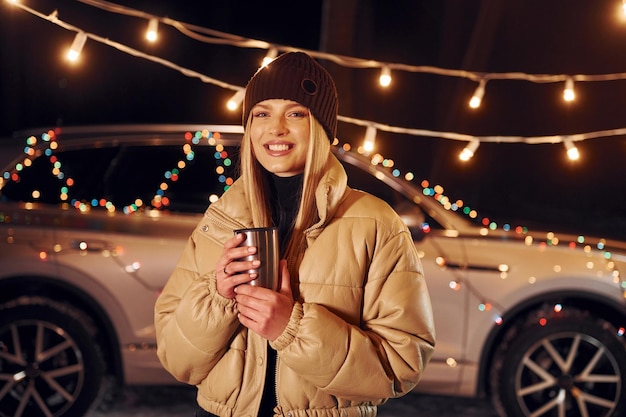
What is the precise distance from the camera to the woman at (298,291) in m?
1.73

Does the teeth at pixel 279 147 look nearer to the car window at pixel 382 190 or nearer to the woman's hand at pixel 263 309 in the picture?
the woman's hand at pixel 263 309

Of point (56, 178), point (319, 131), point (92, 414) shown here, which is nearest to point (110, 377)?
point (92, 414)

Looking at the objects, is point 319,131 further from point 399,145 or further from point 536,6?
point 536,6

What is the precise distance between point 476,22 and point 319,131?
935 centimetres

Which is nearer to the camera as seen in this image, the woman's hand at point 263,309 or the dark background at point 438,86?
the woman's hand at point 263,309

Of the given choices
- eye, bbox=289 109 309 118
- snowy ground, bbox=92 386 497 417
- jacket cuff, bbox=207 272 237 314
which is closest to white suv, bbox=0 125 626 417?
snowy ground, bbox=92 386 497 417

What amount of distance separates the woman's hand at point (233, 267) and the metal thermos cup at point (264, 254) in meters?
0.01

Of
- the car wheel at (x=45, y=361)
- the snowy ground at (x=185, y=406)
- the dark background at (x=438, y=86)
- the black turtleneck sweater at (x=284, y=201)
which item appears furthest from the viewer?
the dark background at (x=438, y=86)

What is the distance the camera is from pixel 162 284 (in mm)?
4227

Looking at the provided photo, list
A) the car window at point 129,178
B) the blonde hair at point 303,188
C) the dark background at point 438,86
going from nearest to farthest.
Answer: the blonde hair at point 303,188
the car window at point 129,178
the dark background at point 438,86

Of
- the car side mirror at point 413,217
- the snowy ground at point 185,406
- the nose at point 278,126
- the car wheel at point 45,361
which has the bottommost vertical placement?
the snowy ground at point 185,406

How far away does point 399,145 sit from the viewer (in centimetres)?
1143

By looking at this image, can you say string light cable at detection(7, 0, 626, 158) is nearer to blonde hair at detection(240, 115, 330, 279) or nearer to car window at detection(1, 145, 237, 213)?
car window at detection(1, 145, 237, 213)

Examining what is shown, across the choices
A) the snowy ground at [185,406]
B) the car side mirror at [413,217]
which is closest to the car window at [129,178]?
the car side mirror at [413,217]
